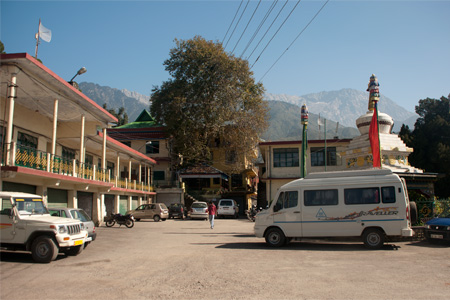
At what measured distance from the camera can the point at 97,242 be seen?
1533 cm

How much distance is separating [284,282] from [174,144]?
122 feet

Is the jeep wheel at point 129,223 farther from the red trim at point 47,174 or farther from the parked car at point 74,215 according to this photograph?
the parked car at point 74,215

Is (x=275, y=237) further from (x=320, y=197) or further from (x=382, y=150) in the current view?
(x=382, y=150)

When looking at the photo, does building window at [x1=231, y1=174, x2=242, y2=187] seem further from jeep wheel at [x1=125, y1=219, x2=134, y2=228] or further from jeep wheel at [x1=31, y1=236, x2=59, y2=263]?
jeep wheel at [x1=31, y1=236, x2=59, y2=263]

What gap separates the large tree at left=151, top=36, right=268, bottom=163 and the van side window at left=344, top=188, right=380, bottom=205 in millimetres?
28867

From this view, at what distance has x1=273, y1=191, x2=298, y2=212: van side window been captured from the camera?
13453 mm

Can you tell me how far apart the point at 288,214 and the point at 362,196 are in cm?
265

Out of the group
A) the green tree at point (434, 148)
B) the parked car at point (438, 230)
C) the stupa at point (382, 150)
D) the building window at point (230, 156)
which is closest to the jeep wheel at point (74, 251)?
the parked car at point (438, 230)

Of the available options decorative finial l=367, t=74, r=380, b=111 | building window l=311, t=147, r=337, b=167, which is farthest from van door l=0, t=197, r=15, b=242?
building window l=311, t=147, r=337, b=167

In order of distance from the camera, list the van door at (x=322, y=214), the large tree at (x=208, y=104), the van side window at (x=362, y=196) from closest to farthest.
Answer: the van side window at (x=362, y=196)
the van door at (x=322, y=214)
the large tree at (x=208, y=104)

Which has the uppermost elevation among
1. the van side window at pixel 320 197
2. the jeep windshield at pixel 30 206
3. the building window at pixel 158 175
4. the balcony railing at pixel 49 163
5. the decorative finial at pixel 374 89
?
the decorative finial at pixel 374 89

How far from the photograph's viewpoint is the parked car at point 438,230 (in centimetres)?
1355

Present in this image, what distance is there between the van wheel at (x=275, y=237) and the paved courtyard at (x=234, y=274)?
0.45 meters

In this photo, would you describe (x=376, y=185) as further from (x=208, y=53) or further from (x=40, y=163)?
(x=208, y=53)
